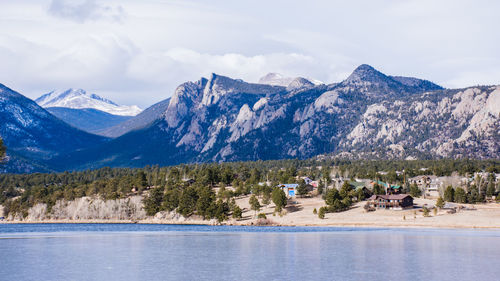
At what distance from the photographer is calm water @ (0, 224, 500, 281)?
70.0m

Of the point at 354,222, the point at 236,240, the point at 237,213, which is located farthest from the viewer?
the point at 237,213

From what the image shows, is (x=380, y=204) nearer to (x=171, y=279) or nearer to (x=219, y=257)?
(x=219, y=257)

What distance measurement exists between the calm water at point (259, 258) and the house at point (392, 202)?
63.1 m

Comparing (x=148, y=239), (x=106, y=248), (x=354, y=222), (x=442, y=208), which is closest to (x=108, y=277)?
(x=106, y=248)

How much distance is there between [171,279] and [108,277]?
8103 millimetres

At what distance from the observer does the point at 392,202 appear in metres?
190

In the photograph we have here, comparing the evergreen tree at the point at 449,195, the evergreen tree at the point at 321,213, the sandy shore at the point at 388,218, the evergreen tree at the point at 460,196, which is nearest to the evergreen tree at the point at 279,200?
the sandy shore at the point at 388,218

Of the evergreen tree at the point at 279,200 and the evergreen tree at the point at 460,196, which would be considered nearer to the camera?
the evergreen tree at the point at 279,200

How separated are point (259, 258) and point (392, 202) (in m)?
112

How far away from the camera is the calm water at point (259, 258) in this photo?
2756 inches

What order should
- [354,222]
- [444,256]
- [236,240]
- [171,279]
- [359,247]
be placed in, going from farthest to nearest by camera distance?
[354,222]
[236,240]
[359,247]
[444,256]
[171,279]

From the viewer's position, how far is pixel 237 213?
188 metres

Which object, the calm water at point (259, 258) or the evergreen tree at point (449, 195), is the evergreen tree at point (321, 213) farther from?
the calm water at point (259, 258)

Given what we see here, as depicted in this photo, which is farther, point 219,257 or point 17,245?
point 17,245
